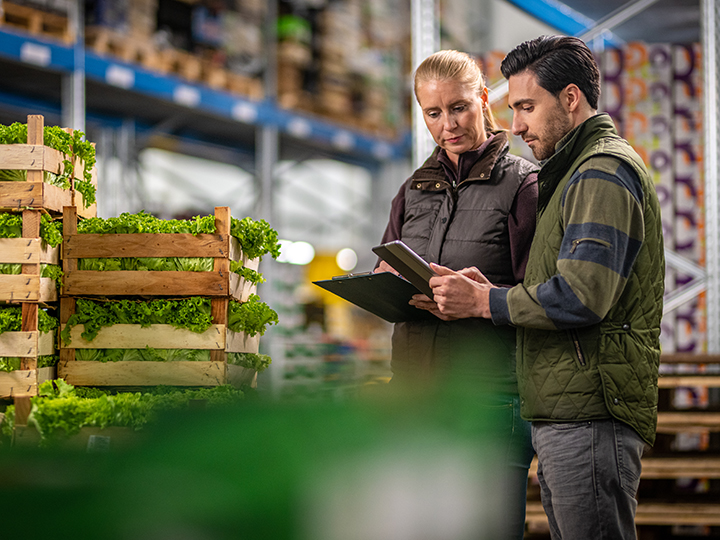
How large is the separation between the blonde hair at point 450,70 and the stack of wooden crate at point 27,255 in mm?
1090

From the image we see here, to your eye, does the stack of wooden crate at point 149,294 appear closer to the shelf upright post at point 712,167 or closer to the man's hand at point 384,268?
the man's hand at point 384,268

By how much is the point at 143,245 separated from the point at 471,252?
957 millimetres

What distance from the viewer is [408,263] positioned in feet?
6.04

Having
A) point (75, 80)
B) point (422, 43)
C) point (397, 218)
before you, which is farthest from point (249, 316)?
point (75, 80)

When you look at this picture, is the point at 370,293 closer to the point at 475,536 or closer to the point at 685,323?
the point at 475,536

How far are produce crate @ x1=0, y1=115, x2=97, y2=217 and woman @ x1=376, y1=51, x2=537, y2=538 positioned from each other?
3.22ft

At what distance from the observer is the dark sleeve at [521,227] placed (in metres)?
1.98

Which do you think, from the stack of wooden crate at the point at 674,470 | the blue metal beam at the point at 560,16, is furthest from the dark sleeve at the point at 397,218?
the blue metal beam at the point at 560,16

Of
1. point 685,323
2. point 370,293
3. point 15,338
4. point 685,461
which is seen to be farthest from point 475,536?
point 685,323

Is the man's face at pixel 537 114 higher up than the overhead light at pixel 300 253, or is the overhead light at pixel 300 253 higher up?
the overhead light at pixel 300 253

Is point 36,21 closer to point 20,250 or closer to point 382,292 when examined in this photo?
point 20,250

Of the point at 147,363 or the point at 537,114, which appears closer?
the point at 537,114

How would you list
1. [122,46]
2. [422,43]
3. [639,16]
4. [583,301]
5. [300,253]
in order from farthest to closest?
1. [300,253]
2. [122,46]
3. [639,16]
4. [422,43]
5. [583,301]

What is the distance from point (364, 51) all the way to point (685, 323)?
224 inches
